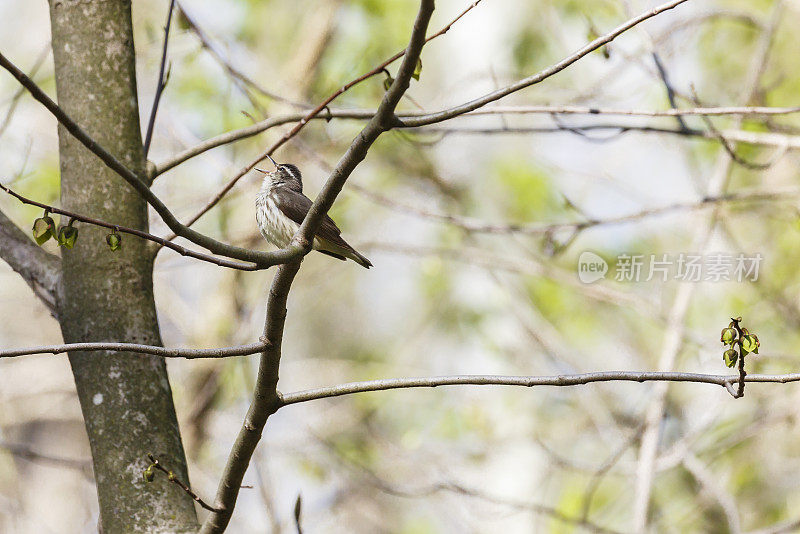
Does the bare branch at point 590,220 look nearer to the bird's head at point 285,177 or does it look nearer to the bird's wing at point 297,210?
the bird's head at point 285,177

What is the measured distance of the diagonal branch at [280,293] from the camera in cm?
182

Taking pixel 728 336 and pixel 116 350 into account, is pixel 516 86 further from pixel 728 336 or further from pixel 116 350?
pixel 116 350

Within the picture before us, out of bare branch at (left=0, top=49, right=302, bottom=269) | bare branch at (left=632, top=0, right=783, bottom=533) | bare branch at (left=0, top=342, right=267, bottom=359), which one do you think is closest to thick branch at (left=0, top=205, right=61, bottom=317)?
bare branch at (left=0, top=342, right=267, bottom=359)

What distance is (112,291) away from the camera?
8.87 feet

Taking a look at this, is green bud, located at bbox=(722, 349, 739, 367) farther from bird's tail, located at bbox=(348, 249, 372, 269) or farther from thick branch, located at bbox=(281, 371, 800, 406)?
bird's tail, located at bbox=(348, 249, 372, 269)

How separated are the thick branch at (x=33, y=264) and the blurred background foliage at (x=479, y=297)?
6.62 ft

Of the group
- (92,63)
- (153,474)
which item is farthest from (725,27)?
(153,474)

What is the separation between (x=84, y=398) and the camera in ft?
8.59

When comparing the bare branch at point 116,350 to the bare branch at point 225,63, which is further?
the bare branch at point 225,63

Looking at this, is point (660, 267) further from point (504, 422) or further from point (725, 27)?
point (725, 27)

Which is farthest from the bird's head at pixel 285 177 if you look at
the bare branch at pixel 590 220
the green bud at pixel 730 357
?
the green bud at pixel 730 357

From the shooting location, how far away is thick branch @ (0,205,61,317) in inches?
109

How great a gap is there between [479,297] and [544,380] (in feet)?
19.6

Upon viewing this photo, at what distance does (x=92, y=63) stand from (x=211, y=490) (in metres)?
4.95
